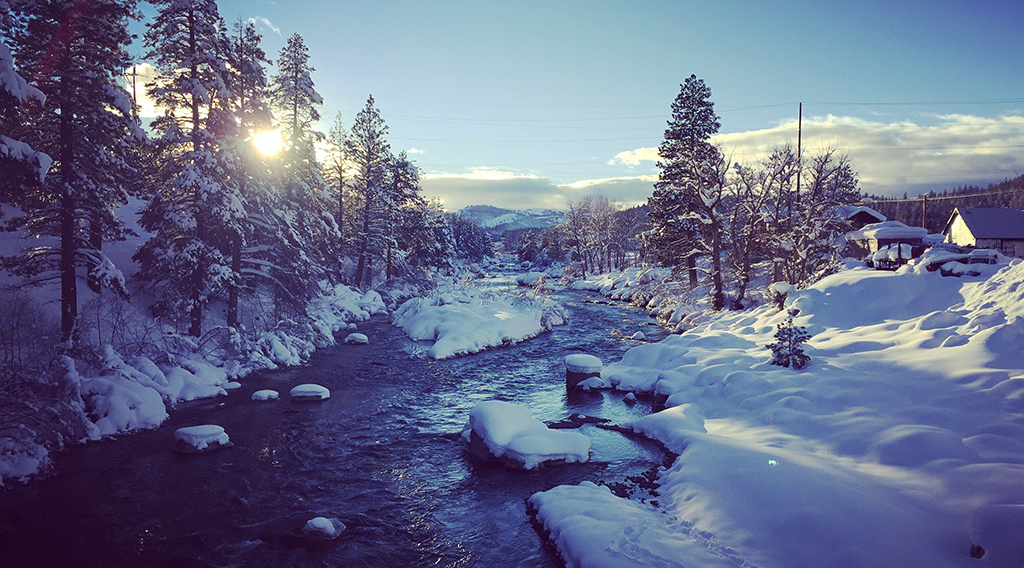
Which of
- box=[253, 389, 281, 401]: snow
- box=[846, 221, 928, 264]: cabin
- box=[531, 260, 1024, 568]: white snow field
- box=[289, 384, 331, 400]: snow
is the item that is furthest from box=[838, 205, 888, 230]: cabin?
box=[253, 389, 281, 401]: snow

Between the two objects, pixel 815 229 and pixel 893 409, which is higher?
pixel 815 229

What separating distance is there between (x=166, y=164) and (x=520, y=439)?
17290 millimetres

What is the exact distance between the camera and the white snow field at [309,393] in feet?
48.2

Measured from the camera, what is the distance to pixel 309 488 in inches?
378

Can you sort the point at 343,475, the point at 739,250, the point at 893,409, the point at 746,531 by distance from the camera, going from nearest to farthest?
1. the point at 746,531
2. the point at 893,409
3. the point at 343,475
4. the point at 739,250

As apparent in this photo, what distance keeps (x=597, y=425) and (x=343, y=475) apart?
6.80 meters

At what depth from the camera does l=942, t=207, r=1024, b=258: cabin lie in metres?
44.6

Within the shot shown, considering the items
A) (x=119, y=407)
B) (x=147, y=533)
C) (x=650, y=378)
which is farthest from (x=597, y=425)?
(x=119, y=407)

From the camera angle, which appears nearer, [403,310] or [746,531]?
[746,531]

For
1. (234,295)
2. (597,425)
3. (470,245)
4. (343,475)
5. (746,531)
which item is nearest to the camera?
(746,531)

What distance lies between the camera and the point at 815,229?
2231 centimetres

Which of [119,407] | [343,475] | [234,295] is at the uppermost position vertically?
[234,295]

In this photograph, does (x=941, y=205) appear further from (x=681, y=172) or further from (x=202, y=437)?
(x=202, y=437)

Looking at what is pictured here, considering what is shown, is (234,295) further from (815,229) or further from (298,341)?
(815,229)
